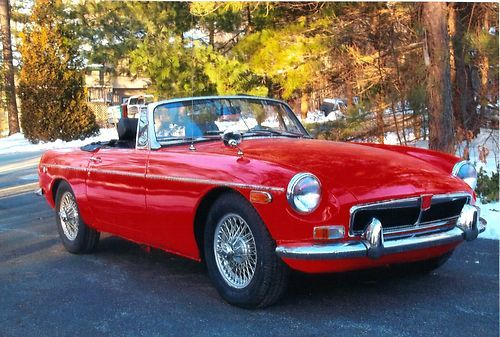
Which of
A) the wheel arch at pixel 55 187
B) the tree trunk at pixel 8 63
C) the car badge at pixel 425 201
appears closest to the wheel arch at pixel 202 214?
the car badge at pixel 425 201

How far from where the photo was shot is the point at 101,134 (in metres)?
26.1

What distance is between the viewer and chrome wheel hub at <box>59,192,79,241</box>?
232 inches

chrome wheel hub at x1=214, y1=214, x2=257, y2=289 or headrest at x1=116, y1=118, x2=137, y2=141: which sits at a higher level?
headrest at x1=116, y1=118, x2=137, y2=141

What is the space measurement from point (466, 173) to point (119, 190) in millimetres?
2837

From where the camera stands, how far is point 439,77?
895 centimetres

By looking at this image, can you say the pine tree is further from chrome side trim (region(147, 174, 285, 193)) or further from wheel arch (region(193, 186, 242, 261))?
wheel arch (region(193, 186, 242, 261))

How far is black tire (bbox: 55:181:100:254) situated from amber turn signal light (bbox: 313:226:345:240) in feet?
9.64

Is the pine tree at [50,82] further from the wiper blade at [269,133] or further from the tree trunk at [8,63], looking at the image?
the wiper blade at [269,133]

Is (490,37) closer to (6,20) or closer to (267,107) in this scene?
(267,107)

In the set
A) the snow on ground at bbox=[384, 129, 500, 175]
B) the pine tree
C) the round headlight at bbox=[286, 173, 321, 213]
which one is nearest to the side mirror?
the round headlight at bbox=[286, 173, 321, 213]

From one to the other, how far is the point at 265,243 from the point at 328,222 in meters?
0.45

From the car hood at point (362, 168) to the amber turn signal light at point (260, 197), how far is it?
24 cm

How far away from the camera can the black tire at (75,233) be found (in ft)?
18.9

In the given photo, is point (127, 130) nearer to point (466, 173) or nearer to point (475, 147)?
point (466, 173)
